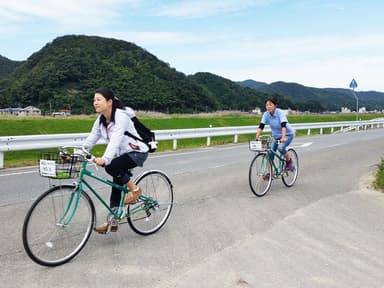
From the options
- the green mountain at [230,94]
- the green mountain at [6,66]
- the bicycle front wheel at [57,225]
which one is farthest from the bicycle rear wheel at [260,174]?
the green mountain at [6,66]

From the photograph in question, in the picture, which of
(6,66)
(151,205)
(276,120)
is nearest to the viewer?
(151,205)

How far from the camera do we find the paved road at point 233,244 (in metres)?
3.96

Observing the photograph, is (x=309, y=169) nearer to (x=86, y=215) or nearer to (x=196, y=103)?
(x=86, y=215)

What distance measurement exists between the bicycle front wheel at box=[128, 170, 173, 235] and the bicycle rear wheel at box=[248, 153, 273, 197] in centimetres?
245

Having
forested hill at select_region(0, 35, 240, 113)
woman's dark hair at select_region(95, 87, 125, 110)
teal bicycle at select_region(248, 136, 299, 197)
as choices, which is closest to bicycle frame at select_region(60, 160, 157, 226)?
woman's dark hair at select_region(95, 87, 125, 110)

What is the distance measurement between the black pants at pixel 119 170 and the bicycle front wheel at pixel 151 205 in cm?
24

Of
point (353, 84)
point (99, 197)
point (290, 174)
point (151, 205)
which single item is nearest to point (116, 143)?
point (99, 197)

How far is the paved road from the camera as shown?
13.0 ft

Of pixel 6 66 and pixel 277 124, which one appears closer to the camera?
pixel 277 124

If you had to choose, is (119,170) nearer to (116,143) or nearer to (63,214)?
(116,143)

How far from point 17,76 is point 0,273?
73.8 meters

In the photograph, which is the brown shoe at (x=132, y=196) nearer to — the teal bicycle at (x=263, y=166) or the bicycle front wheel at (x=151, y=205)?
the bicycle front wheel at (x=151, y=205)

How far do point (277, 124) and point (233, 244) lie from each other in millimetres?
3886

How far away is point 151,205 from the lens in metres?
5.47
